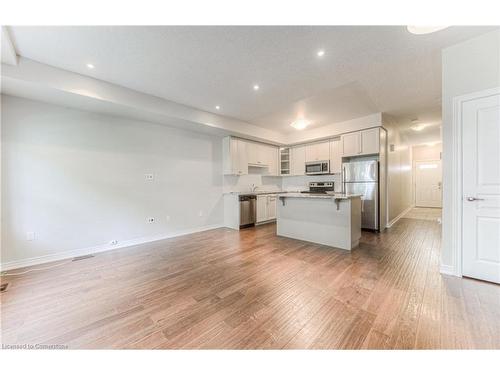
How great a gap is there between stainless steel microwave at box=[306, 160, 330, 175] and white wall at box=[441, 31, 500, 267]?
3.08 m

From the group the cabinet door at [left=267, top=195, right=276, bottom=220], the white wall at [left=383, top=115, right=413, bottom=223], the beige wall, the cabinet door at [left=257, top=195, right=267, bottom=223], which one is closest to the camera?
the white wall at [left=383, top=115, right=413, bottom=223]

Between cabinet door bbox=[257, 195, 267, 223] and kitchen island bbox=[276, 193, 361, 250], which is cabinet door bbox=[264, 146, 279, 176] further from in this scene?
kitchen island bbox=[276, 193, 361, 250]

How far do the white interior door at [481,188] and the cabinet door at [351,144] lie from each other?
2.53 m

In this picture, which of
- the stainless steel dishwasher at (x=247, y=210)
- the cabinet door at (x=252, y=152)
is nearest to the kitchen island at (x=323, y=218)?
the stainless steel dishwasher at (x=247, y=210)

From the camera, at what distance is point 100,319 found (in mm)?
1680

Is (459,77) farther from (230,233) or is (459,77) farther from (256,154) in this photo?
(230,233)

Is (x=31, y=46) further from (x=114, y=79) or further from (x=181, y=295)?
(x=181, y=295)

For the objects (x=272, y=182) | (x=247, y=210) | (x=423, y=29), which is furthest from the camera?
(x=272, y=182)

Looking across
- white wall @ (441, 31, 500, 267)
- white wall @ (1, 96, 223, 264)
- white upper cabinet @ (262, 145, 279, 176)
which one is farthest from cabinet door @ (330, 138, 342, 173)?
white wall @ (1, 96, 223, 264)

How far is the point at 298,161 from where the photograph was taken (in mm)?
6254

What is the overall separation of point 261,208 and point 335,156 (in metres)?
2.61

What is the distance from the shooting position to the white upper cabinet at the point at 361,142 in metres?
4.45

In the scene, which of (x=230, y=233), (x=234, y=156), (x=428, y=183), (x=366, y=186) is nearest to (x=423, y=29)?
(x=366, y=186)

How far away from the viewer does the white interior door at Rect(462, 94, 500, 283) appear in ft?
6.84
